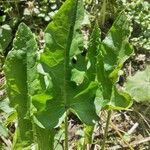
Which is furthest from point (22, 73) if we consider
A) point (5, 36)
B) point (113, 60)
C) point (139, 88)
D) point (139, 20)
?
point (139, 20)

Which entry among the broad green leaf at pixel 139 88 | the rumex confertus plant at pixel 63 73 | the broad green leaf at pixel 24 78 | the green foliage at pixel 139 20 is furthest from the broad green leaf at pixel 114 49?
the green foliage at pixel 139 20

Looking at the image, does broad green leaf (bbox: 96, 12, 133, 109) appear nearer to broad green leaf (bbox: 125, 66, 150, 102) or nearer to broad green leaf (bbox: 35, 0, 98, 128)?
broad green leaf (bbox: 35, 0, 98, 128)

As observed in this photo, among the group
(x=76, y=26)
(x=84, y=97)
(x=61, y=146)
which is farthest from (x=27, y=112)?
(x=61, y=146)

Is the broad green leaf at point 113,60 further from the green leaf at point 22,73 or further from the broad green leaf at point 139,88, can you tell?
the broad green leaf at point 139,88

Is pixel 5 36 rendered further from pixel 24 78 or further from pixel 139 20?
pixel 24 78

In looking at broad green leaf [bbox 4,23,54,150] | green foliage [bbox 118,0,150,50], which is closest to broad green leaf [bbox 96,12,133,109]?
broad green leaf [bbox 4,23,54,150]

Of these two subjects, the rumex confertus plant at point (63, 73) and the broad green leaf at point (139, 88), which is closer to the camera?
the rumex confertus plant at point (63, 73)

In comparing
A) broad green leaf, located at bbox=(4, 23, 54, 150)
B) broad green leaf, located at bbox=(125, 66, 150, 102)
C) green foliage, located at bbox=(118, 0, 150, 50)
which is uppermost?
→ broad green leaf, located at bbox=(4, 23, 54, 150)

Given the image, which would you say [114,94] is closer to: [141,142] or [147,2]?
[141,142]
